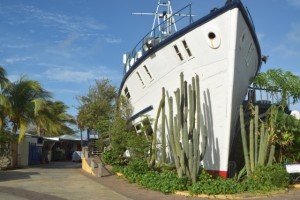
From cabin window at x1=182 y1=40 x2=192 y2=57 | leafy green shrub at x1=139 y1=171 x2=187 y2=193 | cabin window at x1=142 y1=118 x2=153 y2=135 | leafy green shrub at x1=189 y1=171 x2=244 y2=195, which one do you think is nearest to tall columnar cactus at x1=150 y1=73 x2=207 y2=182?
leafy green shrub at x1=139 y1=171 x2=187 y2=193

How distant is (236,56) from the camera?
→ 14.5 metres

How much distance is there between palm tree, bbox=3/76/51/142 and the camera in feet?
76.6

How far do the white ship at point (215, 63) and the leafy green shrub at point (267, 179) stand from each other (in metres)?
1.26

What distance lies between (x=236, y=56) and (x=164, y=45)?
318 cm

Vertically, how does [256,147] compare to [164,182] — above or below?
above

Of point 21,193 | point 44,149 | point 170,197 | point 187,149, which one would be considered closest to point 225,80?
point 187,149

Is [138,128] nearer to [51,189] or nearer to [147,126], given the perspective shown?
[147,126]

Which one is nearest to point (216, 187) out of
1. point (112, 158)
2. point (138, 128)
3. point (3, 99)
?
point (138, 128)

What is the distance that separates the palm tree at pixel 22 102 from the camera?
919 inches

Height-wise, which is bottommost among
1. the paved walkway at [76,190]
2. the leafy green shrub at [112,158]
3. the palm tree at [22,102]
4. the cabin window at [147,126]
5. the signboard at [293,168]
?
the paved walkway at [76,190]

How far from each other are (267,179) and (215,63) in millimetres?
4472

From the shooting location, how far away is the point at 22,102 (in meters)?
23.8

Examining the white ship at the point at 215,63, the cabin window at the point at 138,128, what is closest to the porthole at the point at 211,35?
the white ship at the point at 215,63

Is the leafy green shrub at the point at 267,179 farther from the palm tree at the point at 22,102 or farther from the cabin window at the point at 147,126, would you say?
the palm tree at the point at 22,102
